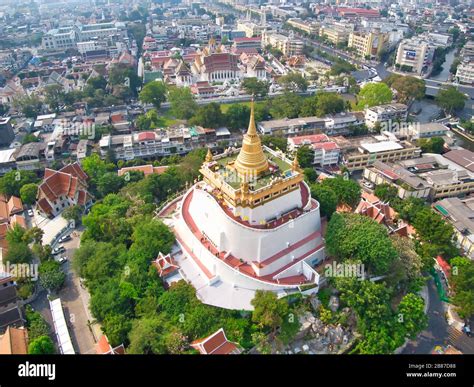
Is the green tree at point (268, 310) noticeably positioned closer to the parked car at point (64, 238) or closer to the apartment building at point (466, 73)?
the parked car at point (64, 238)

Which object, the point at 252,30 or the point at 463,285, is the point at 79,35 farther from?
the point at 463,285

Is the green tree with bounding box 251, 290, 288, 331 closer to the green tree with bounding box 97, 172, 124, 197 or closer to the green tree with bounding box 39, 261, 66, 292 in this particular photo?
the green tree with bounding box 39, 261, 66, 292

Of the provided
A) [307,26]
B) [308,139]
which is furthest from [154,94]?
[307,26]

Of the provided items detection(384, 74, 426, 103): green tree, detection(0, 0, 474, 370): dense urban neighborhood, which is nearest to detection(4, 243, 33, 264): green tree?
detection(0, 0, 474, 370): dense urban neighborhood

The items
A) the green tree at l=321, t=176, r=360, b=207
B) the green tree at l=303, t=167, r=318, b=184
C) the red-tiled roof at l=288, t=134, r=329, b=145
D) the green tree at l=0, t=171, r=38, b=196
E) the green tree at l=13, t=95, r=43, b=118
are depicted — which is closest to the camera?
the green tree at l=321, t=176, r=360, b=207

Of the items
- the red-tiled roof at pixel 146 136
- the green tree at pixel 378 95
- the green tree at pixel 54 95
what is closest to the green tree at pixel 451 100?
the green tree at pixel 378 95
